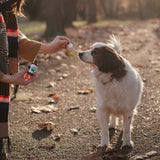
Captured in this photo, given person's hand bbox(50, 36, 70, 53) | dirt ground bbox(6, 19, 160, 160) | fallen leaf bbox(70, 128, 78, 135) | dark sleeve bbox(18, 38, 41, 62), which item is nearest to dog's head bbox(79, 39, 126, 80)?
person's hand bbox(50, 36, 70, 53)

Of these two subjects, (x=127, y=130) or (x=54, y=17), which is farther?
(x=54, y=17)

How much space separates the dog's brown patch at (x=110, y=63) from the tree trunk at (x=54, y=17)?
6.85 m

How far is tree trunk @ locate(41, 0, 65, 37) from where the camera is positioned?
9469 millimetres

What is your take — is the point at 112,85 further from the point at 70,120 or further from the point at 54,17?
the point at 54,17

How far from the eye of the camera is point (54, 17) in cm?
963

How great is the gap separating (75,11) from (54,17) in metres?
9.42

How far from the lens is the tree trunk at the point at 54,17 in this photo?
9469 mm

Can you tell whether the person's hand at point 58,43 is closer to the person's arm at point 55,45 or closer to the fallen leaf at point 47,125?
the person's arm at point 55,45

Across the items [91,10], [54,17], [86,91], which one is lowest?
[91,10]

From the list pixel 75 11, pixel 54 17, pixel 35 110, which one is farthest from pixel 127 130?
pixel 75 11

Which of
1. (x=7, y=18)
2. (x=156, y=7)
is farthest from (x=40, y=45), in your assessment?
(x=156, y=7)

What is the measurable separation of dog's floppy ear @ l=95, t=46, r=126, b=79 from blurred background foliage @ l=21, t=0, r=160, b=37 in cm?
114

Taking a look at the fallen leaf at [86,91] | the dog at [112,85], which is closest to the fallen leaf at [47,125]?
the dog at [112,85]

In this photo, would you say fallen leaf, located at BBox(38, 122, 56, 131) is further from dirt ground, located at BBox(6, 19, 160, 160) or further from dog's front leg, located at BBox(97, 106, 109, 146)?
dog's front leg, located at BBox(97, 106, 109, 146)
